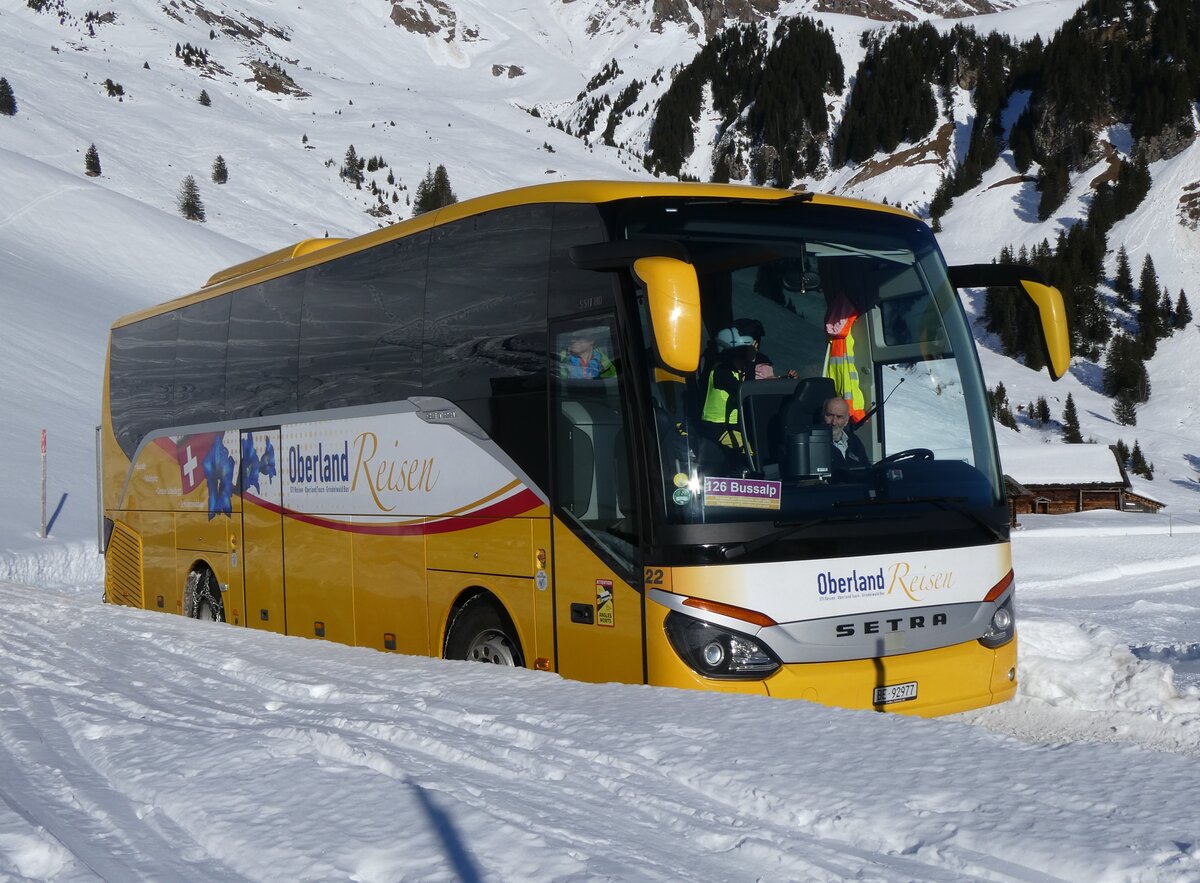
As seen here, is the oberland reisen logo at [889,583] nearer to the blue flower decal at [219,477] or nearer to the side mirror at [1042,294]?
the side mirror at [1042,294]

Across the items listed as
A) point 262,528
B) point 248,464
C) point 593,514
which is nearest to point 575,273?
point 593,514

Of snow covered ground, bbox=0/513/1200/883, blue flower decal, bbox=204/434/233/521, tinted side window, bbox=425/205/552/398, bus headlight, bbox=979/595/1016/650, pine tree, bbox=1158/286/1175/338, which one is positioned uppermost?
pine tree, bbox=1158/286/1175/338

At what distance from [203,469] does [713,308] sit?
6.67 m

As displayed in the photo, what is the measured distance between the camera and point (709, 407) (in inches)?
262

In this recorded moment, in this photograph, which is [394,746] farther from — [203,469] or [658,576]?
[203,469]

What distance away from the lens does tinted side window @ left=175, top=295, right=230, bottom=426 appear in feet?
38.8

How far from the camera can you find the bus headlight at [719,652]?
6594 millimetres

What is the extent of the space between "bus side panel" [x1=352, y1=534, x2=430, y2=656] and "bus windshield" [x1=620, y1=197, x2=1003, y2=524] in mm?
2680

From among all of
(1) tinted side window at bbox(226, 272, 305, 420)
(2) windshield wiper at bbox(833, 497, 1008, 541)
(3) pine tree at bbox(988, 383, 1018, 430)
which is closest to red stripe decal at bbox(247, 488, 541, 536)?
(1) tinted side window at bbox(226, 272, 305, 420)

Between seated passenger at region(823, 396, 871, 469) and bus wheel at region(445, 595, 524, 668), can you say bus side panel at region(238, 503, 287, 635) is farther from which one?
seated passenger at region(823, 396, 871, 469)

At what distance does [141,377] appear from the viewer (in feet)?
44.8

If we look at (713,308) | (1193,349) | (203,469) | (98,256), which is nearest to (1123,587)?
(203,469)

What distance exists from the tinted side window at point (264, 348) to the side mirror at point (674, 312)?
5112 mm

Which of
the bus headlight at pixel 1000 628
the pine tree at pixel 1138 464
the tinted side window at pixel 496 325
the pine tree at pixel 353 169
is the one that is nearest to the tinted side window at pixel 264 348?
the tinted side window at pixel 496 325
